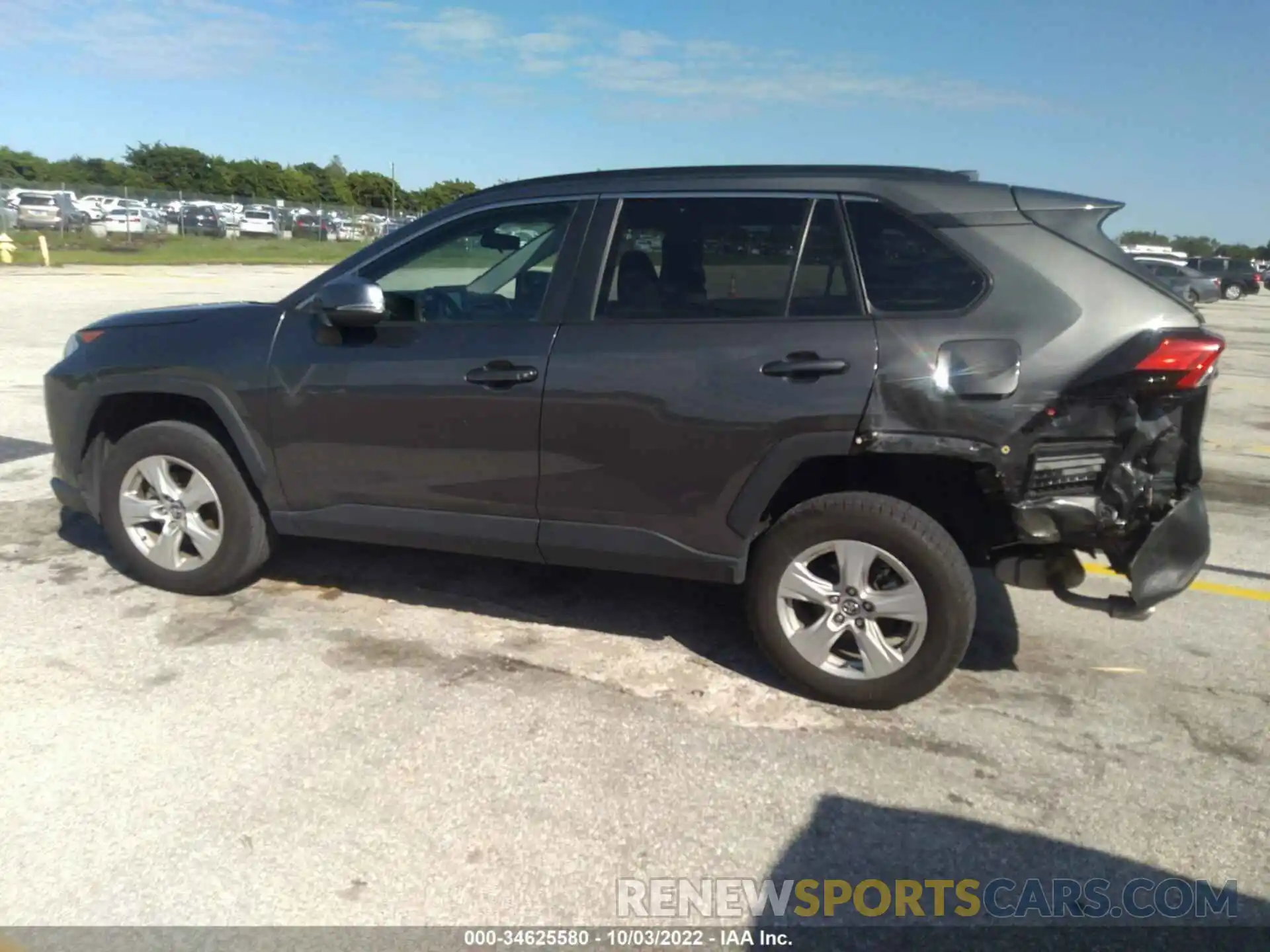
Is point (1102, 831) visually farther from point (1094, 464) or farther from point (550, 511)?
point (550, 511)

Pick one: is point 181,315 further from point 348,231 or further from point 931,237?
point 348,231

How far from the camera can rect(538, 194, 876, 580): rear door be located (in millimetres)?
3477

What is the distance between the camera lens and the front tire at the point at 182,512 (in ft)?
14.2

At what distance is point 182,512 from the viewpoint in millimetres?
4422

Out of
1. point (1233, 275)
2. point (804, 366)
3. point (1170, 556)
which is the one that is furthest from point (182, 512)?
point (1233, 275)

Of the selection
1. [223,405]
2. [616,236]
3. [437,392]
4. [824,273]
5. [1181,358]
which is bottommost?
[223,405]

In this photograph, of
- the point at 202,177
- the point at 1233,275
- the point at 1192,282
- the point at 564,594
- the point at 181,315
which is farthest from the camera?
the point at 202,177

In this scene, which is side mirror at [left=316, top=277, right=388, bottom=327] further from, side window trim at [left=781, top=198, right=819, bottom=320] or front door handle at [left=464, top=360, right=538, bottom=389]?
side window trim at [left=781, top=198, right=819, bottom=320]

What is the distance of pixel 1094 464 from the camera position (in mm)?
3344

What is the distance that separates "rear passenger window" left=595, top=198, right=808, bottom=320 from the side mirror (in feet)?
2.87

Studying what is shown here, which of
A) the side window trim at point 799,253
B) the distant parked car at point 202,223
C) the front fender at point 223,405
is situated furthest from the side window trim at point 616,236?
the distant parked car at point 202,223

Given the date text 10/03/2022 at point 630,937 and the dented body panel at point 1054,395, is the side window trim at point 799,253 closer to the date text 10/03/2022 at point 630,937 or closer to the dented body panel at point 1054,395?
the dented body panel at point 1054,395

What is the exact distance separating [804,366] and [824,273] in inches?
15.0

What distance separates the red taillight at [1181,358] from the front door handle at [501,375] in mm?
2146
